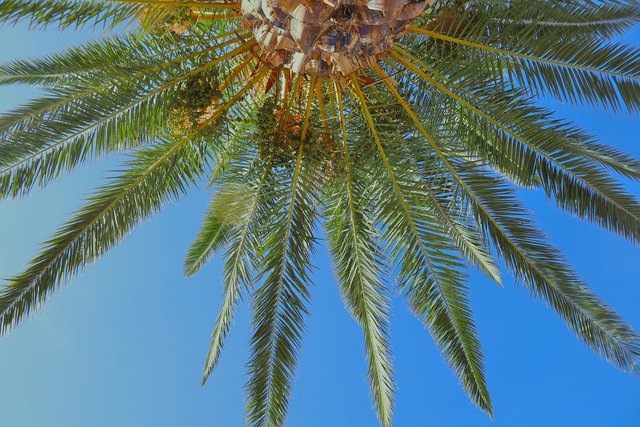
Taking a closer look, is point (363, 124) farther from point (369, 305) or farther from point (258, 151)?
point (369, 305)

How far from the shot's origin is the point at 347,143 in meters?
7.34

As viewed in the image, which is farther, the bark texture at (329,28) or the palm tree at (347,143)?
the palm tree at (347,143)

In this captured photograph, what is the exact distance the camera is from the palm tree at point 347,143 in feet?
21.0

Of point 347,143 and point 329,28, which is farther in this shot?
point 347,143

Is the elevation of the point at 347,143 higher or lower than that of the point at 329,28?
lower

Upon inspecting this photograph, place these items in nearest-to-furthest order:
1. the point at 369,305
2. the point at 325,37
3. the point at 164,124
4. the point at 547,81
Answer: the point at 325,37 → the point at 547,81 → the point at 164,124 → the point at 369,305

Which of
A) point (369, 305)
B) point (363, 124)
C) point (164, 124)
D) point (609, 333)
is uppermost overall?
point (363, 124)

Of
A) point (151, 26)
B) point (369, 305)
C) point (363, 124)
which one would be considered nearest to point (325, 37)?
point (363, 124)

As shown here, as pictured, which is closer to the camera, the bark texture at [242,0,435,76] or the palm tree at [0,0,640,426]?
the bark texture at [242,0,435,76]

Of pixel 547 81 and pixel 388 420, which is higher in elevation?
pixel 547 81

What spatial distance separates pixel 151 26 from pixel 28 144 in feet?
6.14

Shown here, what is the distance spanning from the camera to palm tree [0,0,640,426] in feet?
21.0

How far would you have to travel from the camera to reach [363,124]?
23.7ft

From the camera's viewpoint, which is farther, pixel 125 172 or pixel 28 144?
pixel 125 172
